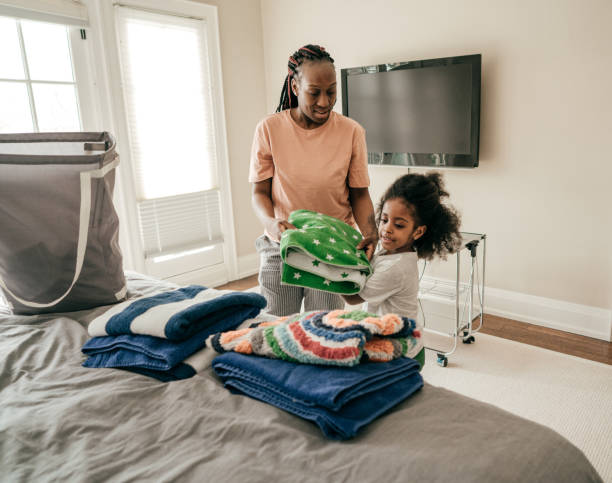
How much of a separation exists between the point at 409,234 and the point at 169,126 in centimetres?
239

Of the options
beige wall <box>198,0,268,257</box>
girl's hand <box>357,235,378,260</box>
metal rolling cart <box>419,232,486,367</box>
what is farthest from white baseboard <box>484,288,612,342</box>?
beige wall <box>198,0,268,257</box>

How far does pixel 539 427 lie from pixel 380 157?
2.60 m

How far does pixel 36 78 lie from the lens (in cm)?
266

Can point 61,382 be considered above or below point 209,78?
below

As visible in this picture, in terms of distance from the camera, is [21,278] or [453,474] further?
[21,278]

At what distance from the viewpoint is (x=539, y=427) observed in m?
0.71

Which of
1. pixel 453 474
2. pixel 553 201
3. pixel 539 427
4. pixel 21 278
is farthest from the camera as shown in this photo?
pixel 553 201

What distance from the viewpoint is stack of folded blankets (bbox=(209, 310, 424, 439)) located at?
0.72 metres

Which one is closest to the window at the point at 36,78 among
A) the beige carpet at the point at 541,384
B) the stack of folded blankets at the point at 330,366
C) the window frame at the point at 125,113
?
the window frame at the point at 125,113

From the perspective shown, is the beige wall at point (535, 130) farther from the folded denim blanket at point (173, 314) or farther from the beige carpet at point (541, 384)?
the folded denim blanket at point (173, 314)

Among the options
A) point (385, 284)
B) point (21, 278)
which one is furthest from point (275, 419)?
point (21, 278)

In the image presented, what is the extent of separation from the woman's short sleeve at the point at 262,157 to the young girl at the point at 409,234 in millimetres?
442

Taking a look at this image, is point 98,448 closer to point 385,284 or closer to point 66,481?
point 66,481

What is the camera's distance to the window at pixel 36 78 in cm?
255
